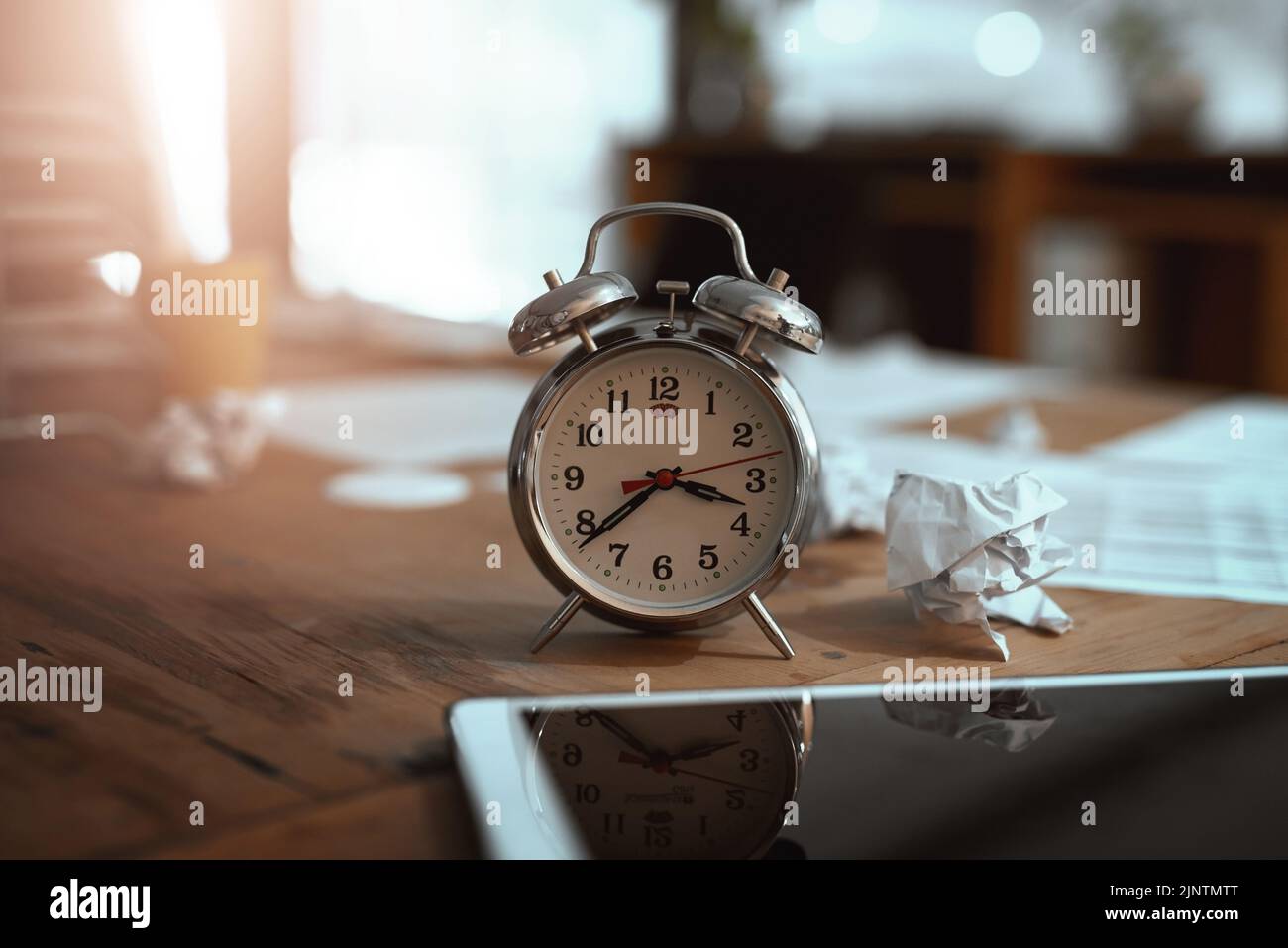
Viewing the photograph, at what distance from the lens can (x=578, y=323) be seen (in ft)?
3.22

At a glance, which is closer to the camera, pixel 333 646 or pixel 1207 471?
pixel 333 646

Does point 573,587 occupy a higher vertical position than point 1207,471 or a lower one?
lower

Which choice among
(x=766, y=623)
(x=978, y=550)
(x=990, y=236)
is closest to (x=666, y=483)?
(x=766, y=623)

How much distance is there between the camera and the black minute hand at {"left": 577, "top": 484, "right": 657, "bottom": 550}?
1.01 m

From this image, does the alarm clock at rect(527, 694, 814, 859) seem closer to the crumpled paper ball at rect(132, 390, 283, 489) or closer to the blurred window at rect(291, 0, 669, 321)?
the crumpled paper ball at rect(132, 390, 283, 489)

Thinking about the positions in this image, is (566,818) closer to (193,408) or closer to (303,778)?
(303,778)

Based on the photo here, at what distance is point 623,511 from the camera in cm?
101

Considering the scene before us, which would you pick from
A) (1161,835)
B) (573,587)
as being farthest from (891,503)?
(1161,835)

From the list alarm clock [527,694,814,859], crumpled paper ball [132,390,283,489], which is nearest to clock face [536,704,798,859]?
alarm clock [527,694,814,859]

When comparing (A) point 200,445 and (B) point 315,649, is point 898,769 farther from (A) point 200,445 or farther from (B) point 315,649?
(A) point 200,445

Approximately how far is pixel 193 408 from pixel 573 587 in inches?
32.8

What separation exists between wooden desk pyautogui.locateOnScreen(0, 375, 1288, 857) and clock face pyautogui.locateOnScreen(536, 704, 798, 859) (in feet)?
0.22

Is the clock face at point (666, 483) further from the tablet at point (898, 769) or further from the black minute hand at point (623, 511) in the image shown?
the tablet at point (898, 769)

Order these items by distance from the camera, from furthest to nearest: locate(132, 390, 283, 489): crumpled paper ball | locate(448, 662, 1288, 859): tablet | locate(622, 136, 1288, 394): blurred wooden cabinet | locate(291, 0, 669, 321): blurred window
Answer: locate(291, 0, 669, 321): blurred window < locate(622, 136, 1288, 394): blurred wooden cabinet < locate(132, 390, 283, 489): crumpled paper ball < locate(448, 662, 1288, 859): tablet
